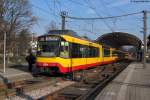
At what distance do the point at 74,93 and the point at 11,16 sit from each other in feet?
121

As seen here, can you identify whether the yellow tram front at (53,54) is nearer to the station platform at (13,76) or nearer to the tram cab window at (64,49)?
the tram cab window at (64,49)

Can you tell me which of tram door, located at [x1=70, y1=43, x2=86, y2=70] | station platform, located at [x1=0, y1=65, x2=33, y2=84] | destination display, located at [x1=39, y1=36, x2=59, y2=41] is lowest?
station platform, located at [x1=0, y1=65, x2=33, y2=84]

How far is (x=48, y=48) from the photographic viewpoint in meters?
24.1

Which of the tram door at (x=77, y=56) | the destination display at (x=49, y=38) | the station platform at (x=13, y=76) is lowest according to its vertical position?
the station platform at (x=13, y=76)

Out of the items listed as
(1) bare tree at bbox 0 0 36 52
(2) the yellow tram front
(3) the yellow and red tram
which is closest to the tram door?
(3) the yellow and red tram

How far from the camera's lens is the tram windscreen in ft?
77.7

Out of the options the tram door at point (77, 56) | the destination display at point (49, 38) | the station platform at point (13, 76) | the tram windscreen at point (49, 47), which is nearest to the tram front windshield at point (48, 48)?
the tram windscreen at point (49, 47)

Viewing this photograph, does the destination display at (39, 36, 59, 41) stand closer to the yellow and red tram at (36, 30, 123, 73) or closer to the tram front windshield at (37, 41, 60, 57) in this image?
the yellow and red tram at (36, 30, 123, 73)

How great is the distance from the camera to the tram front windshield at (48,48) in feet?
77.6

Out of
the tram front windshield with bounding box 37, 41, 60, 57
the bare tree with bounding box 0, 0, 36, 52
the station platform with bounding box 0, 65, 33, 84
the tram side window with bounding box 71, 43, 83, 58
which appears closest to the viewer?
the station platform with bounding box 0, 65, 33, 84

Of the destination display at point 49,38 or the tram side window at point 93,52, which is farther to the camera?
the tram side window at point 93,52

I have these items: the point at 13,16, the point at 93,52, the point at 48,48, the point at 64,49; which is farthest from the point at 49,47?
the point at 13,16

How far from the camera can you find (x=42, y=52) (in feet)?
79.7

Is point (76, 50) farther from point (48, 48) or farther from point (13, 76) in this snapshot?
point (13, 76)
